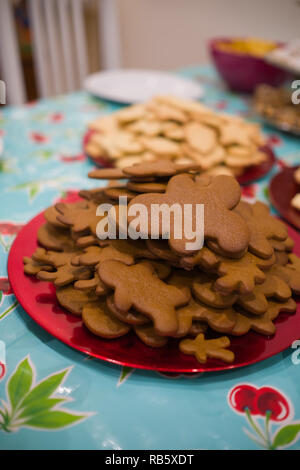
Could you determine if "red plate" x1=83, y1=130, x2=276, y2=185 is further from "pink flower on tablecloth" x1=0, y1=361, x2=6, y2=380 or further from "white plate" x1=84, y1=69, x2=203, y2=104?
"pink flower on tablecloth" x1=0, y1=361, x2=6, y2=380

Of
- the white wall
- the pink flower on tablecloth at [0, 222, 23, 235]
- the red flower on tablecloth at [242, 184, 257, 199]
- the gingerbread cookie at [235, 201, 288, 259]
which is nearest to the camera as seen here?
the gingerbread cookie at [235, 201, 288, 259]

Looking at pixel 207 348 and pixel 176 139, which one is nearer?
pixel 207 348

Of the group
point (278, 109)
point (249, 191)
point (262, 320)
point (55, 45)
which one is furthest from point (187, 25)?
point (262, 320)

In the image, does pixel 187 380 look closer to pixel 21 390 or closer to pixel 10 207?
pixel 21 390

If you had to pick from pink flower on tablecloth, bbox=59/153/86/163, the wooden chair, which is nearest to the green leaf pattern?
pink flower on tablecloth, bbox=59/153/86/163

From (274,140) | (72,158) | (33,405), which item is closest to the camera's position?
(33,405)

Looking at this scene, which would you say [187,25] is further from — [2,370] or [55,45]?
[2,370]
